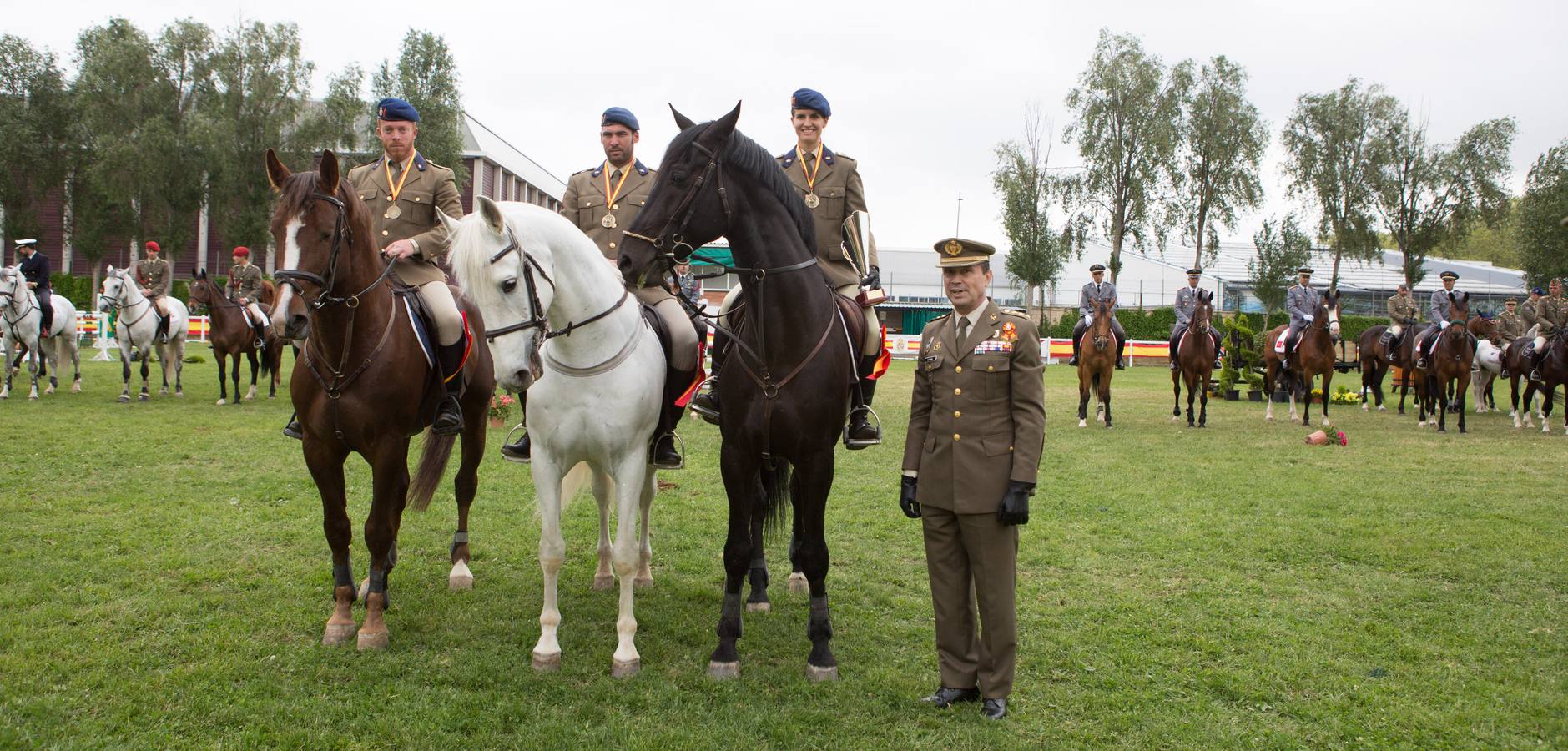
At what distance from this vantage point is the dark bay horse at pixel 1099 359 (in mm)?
16406

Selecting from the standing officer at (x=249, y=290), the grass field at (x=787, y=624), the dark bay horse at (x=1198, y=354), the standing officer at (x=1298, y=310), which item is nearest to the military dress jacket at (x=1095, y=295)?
the dark bay horse at (x=1198, y=354)

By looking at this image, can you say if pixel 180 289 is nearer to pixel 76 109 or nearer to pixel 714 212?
pixel 76 109

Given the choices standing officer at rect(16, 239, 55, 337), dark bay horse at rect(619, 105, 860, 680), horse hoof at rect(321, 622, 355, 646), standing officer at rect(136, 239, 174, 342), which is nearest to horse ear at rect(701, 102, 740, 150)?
dark bay horse at rect(619, 105, 860, 680)

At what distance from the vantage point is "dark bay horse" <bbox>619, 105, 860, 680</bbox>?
14.9ft

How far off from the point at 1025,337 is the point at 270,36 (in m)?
45.6

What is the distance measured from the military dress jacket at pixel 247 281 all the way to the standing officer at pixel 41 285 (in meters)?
2.78

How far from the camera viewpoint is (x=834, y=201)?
225 inches

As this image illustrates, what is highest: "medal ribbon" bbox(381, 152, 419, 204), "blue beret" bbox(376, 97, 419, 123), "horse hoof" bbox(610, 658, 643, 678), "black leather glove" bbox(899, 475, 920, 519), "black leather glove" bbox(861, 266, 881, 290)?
"blue beret" bbox(376, 97, 419, 123)

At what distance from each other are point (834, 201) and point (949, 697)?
2.87 m

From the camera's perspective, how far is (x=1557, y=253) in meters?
43.1

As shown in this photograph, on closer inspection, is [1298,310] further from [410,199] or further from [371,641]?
[371,641]

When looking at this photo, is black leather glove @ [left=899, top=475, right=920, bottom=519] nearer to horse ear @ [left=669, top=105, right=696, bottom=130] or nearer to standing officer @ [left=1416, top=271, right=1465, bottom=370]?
horse ear @ [left=669, top=105, right=696, bottom=130]

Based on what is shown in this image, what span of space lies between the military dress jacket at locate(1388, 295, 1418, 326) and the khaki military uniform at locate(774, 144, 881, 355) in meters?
18.1

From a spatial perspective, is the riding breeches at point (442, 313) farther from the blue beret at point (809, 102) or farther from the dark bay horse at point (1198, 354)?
the dark bay horse at point (1198, 354)
